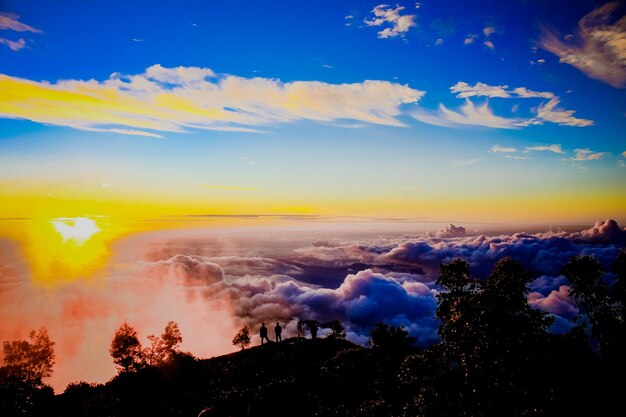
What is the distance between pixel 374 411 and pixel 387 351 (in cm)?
3262

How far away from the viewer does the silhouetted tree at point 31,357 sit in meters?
66.1

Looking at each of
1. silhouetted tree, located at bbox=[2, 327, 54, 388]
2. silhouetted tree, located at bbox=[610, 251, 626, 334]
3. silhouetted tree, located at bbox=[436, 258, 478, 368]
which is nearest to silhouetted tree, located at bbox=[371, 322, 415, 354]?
silhouetted tree, located at bbox=[610, 251, 626, 334]

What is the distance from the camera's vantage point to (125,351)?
240 ft

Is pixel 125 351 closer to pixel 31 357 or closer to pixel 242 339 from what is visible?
pixel 31 357

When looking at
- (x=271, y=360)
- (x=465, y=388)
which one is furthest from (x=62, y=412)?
(x=465, y=388)

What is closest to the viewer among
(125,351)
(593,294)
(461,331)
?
(461,331)

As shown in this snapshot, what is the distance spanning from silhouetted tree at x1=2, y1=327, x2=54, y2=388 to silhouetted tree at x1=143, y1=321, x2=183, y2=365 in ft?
66.3

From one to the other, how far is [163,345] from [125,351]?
8.09 metres

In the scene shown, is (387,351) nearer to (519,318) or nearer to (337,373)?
(337,373)

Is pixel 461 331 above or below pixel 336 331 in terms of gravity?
above

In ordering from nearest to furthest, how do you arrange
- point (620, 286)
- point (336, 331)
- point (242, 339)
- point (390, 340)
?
point (620, 286)
point (390, 340)
point (336, 331)
point (242, 339)

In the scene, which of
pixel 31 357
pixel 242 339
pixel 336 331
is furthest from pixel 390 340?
pixel 31 357

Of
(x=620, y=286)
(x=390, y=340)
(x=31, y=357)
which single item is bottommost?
(x=31, y=357)

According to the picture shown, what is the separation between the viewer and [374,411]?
77.1 ft
